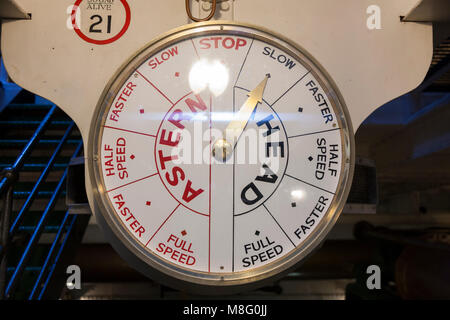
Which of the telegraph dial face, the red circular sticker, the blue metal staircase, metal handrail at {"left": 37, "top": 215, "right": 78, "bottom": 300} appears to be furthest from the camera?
metal handrail at {"left": 37, "top": 215, "right": 78, "bottom": 300}

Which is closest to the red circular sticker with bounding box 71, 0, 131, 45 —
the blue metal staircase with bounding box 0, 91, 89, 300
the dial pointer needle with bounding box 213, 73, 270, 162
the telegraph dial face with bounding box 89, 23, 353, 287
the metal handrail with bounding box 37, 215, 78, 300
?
the telegraph dial face with bounding box 89, 23, 353, 287

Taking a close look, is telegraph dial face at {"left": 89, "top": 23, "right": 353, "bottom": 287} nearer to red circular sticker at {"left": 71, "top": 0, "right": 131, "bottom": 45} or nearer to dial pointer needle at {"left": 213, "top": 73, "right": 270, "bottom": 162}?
dial pointer needle at {"left": 213, "top": 73, "right": 270, "bottom": 162}

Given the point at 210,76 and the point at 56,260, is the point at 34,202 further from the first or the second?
the point at 210,76

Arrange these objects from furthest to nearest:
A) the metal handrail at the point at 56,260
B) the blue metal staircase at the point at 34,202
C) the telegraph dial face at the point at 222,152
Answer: the metal handrail at the point at 56,260 → the blue metal staircase at the point at 34,202 → the telegraph dial face at the point at 222,152

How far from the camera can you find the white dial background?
1.02 m

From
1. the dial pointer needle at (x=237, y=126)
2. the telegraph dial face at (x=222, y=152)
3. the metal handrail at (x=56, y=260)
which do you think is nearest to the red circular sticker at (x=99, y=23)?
the telegraph dial face at (x=222, y=152)

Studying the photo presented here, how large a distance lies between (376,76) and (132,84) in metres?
0.73

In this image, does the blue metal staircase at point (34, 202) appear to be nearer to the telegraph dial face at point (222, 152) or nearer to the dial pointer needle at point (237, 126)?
the telegraph dial face at point (222, 152)

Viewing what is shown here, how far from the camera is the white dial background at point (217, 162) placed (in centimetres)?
102

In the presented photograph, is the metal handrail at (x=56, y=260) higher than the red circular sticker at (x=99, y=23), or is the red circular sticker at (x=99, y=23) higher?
the red circular sticker at (x=99, y=23)

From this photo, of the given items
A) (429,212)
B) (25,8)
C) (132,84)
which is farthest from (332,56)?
(429,212)

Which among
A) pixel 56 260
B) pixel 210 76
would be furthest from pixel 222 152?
pixel 56 260

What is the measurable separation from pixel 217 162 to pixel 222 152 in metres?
0.03

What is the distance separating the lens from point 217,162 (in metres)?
1.06
